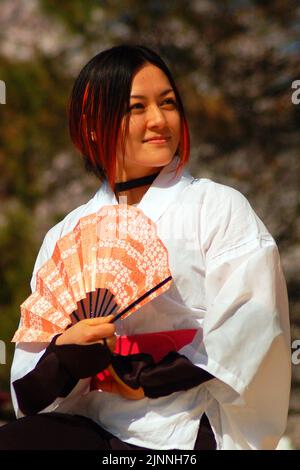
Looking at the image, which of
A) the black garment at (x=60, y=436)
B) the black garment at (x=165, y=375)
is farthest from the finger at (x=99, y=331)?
the black garment at (x=60, y=436)

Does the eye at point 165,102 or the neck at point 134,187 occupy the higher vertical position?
A: the eye at point 165,102

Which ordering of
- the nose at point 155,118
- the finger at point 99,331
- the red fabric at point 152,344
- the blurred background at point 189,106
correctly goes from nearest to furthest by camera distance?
the finger at point 99,331 → the red fabric at point 152,344 → the nose at point 155,118 → the blurred background at point 189,106

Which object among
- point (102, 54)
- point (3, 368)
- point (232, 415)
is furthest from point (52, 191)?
point (232, 415)

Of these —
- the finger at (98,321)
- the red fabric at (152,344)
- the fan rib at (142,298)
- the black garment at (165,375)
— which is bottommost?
the black garment at (165,375)

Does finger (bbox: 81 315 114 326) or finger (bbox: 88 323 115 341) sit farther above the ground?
finger (bbox: 81 315 114 326)

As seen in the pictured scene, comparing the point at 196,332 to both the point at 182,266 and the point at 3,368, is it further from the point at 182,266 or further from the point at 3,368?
the point at 3,368

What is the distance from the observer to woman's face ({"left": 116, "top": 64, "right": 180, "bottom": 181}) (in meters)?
2.21

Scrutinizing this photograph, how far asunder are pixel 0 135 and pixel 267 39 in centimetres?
174

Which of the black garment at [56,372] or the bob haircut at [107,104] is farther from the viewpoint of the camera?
the bob haircut at [107,104]

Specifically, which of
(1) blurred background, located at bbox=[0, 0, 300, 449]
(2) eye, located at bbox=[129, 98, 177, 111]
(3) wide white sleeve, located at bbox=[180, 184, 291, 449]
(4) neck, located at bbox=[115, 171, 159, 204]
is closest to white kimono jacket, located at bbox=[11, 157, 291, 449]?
(3) wide white sleeve, located at bbox=[180, 184, 291, 449]

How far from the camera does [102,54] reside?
228cm

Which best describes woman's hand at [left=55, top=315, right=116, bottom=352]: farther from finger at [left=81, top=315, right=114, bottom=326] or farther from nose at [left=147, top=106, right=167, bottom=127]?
nose at [left=147, top=106, right=167, bottom=127]

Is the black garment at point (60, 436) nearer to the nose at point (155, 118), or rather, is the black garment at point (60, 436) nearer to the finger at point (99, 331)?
the finger at point (99, 331)

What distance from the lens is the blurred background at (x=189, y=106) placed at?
5.37m
